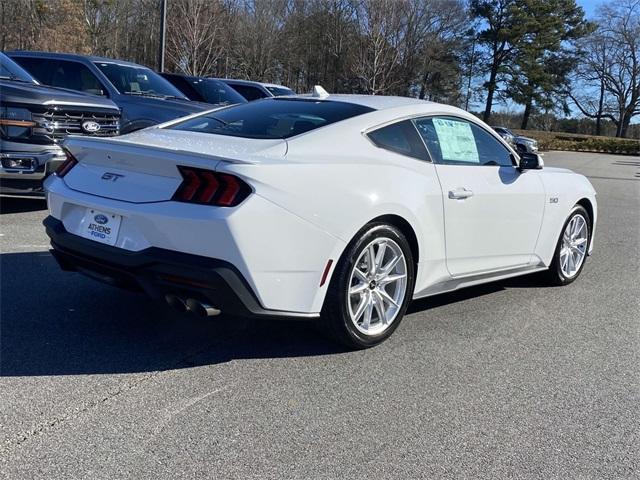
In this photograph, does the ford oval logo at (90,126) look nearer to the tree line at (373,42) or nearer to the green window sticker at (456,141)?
the green window sticker at (456,141)

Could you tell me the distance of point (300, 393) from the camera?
330 cm

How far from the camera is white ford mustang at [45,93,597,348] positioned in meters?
3.24

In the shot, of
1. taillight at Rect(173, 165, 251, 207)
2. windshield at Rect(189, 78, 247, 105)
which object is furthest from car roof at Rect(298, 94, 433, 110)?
windshield at Rect(189, 78, 247, 105)

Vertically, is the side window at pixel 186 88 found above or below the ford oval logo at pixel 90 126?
above

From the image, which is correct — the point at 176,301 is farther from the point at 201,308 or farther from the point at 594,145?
the point at 594,145

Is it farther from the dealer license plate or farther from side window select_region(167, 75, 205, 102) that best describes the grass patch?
the dealer license plate

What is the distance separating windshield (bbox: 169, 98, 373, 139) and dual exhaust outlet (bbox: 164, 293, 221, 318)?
3.79 ft

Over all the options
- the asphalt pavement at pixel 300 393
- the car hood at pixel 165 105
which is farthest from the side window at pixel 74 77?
the asphalt pavement at pixel 300 393

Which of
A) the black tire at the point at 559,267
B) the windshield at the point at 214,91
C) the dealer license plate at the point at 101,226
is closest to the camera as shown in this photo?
the dealer license plate at the point at 101,226

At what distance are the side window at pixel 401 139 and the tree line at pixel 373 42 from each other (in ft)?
97.2

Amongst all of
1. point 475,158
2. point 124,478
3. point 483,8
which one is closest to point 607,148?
point 483,8

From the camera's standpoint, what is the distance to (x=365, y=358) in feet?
12.5

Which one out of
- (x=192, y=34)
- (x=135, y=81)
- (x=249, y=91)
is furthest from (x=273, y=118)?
(x=192, y=34)

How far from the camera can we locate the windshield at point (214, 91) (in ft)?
45.4
